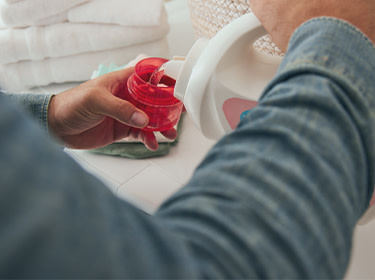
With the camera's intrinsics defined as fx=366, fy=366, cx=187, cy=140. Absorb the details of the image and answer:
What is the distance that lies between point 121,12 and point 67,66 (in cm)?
17

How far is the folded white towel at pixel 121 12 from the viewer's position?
73cm

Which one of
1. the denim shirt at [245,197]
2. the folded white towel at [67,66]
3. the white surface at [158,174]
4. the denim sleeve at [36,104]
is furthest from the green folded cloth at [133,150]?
the denim shirt at [245,197]

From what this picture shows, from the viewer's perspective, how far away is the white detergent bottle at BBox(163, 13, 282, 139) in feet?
1.23

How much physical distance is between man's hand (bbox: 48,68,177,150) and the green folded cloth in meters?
0.02

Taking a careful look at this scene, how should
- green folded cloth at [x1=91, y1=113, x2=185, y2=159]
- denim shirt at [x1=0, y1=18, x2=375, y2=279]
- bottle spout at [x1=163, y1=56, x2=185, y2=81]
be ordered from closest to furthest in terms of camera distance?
denim shirt at [x1=0, y1=18, x2=375, y2=279] < bottle spout at [x1=163, y1=56, x2=185, y2=81] < green folded cloth at [x1=91, y1=113, x2=185, y2=159]

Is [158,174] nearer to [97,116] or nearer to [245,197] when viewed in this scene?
[97,116]

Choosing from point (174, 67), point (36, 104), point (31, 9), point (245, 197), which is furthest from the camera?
point (31, 9)

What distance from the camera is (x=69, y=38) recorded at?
2.49ft

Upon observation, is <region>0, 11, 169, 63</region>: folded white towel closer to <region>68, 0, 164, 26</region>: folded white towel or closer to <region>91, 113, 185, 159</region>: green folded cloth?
<region>68, 0, 164, 26</region>: folded white towel

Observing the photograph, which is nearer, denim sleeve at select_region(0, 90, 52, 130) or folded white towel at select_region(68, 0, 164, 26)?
denim sleeve at select_region(0, 90, 52, 130)

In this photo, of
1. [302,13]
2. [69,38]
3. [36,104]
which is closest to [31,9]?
[69,38]

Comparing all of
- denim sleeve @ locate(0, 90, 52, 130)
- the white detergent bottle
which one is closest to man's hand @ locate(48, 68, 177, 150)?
denim sleeve @ locate(0, 90, 52, 130)

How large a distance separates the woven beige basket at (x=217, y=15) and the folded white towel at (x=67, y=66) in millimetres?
156

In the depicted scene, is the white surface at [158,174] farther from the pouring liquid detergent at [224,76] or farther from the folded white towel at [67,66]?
the folded white towel at [67,66]
